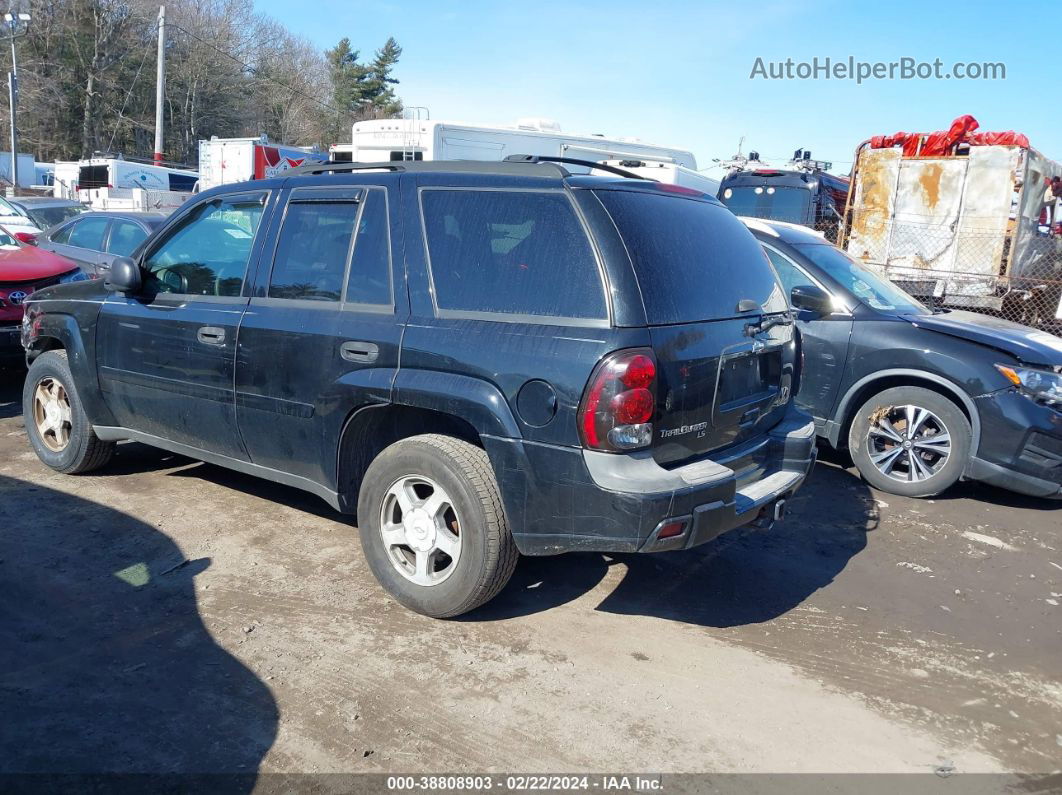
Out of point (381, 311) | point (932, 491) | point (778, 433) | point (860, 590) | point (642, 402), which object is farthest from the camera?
point (932, 491)

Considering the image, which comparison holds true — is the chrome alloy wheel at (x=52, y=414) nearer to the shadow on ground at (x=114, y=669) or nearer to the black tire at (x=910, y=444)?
the shadow on ground at (x=114, y=669)

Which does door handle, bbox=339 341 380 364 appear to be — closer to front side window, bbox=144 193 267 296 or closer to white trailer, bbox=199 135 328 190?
front side window, bbox=144 193 267 296

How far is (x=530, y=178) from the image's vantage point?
3.62m

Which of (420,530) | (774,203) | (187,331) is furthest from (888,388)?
(774,203)

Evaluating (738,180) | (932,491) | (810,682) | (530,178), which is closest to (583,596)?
(810,682)

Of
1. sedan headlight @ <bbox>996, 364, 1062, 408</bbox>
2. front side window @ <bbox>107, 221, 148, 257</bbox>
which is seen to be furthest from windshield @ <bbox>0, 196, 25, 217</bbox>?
sedan headlight @ <bbox>996, 364, 1062, 408</bbox>

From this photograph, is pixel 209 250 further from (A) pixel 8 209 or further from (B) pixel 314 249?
(A) pixel 8 209

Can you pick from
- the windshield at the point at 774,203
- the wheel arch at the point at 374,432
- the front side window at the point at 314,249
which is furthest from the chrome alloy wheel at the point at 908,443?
the windshield at the point at 774,203

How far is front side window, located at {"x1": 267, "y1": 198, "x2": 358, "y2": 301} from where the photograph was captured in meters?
4.07

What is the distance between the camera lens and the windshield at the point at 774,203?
16.6m

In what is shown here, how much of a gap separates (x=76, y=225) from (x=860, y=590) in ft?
32.7

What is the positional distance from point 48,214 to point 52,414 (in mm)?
11341

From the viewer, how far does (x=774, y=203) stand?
1691 cm

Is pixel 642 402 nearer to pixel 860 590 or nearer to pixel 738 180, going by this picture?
pixel 860 590
